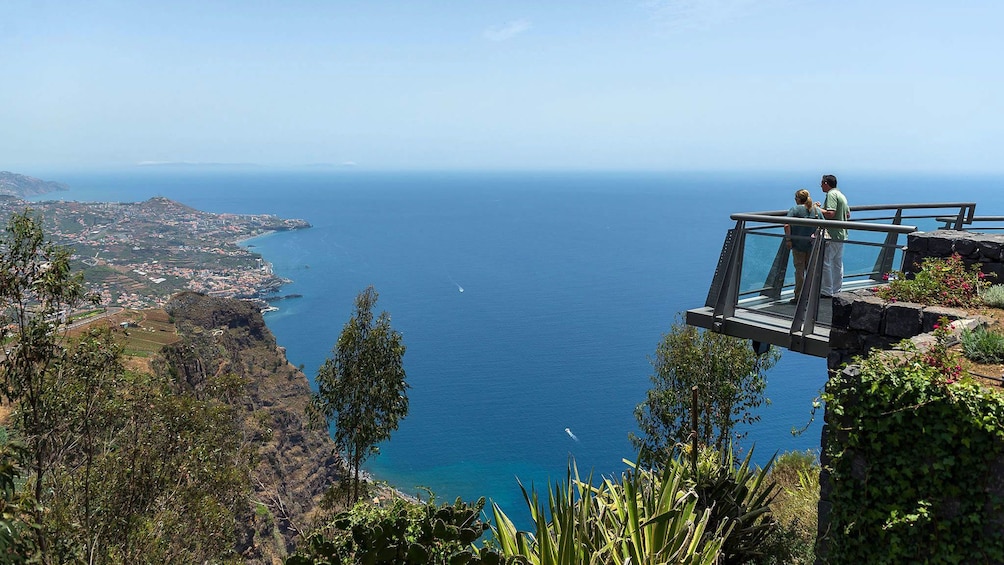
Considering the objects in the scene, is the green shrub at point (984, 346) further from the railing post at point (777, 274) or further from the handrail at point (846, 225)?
the railing post at point (777, 274)

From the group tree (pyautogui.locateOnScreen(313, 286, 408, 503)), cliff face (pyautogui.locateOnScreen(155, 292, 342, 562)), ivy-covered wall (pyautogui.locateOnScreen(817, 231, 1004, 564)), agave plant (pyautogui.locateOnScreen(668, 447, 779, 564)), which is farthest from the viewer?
cliff face (pyautogui.locateOnScreen(155, 292, 342, 562))

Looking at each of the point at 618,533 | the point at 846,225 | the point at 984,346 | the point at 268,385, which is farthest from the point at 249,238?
the point at 984,346

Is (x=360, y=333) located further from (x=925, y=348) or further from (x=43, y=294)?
(x=925, y=348)

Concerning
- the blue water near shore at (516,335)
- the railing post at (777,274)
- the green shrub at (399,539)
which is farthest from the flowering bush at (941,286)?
the blue water near shore at (516,335)

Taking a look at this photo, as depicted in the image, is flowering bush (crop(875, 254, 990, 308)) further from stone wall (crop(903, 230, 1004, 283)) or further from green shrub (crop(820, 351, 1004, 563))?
green shrub (crop(820, 351, 1004, 563))

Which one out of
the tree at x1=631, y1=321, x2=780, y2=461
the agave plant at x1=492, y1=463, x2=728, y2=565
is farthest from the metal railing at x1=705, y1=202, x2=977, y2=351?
the tree at x1=631, y1=321, x2=780, y2=461

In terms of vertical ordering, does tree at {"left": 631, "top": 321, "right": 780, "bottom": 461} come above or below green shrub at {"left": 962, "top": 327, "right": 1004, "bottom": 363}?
below
